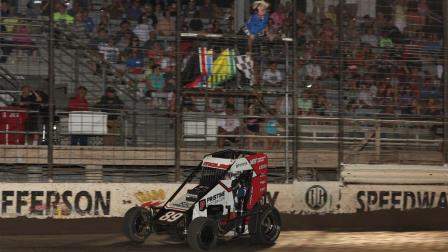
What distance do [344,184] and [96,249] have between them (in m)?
6.67

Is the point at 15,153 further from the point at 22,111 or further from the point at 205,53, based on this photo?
the point at 205,53

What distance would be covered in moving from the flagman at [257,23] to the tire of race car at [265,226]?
5129 millimetres

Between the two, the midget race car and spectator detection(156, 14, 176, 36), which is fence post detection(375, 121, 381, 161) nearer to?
spectator detection(156, 14, 176, 36)

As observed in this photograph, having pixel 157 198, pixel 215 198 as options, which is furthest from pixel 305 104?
pixel 215 198

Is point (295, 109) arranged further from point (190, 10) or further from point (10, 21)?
point (10, 21)

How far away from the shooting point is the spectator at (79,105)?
13508 mm

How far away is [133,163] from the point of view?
547 inches

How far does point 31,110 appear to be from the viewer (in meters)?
13.3

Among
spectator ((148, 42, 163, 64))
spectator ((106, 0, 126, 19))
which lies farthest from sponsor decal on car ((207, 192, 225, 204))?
spectator ((106, 0, 126, 19))

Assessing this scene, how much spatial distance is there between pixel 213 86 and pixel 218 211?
4.95m

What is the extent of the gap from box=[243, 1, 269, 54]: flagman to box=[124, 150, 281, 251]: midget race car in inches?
184

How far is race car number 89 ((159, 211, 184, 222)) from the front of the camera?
967 centimetres

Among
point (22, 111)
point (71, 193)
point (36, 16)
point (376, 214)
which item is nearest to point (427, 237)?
point (376, 214)

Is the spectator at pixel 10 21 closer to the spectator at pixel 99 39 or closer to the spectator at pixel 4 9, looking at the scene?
the spectator at pixel 4 9
